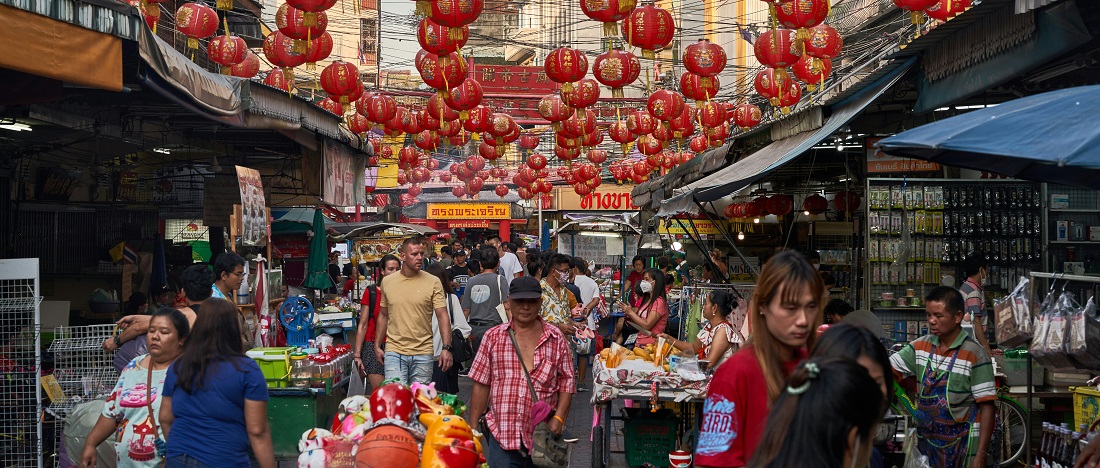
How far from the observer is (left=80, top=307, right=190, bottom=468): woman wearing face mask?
19.2ft

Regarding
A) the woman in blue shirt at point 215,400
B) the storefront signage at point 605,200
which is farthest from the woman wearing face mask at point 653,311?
the storefront signage at point 605,200

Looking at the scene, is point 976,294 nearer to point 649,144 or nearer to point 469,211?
point 649,144

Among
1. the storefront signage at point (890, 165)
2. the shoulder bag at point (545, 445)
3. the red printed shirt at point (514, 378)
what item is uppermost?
the storefront signage at point (890, 165)

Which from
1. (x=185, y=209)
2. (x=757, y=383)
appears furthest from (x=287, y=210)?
(x=757, y=383)

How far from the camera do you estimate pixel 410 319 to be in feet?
31.1

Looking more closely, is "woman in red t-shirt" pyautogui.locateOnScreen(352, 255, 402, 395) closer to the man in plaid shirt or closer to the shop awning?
the shop awning

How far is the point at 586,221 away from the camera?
1105 inches

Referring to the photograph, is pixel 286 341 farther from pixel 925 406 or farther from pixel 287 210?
pixel 925 406

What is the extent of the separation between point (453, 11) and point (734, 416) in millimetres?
8617

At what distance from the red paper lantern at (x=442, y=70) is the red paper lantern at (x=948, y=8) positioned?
20.2 ft

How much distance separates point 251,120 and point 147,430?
600 cm

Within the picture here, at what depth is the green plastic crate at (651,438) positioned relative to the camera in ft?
29.4

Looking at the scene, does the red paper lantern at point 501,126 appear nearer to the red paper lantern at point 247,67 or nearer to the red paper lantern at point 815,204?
the red paper lantern at point 247,67

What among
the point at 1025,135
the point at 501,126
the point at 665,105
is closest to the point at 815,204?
the point at 665,105
